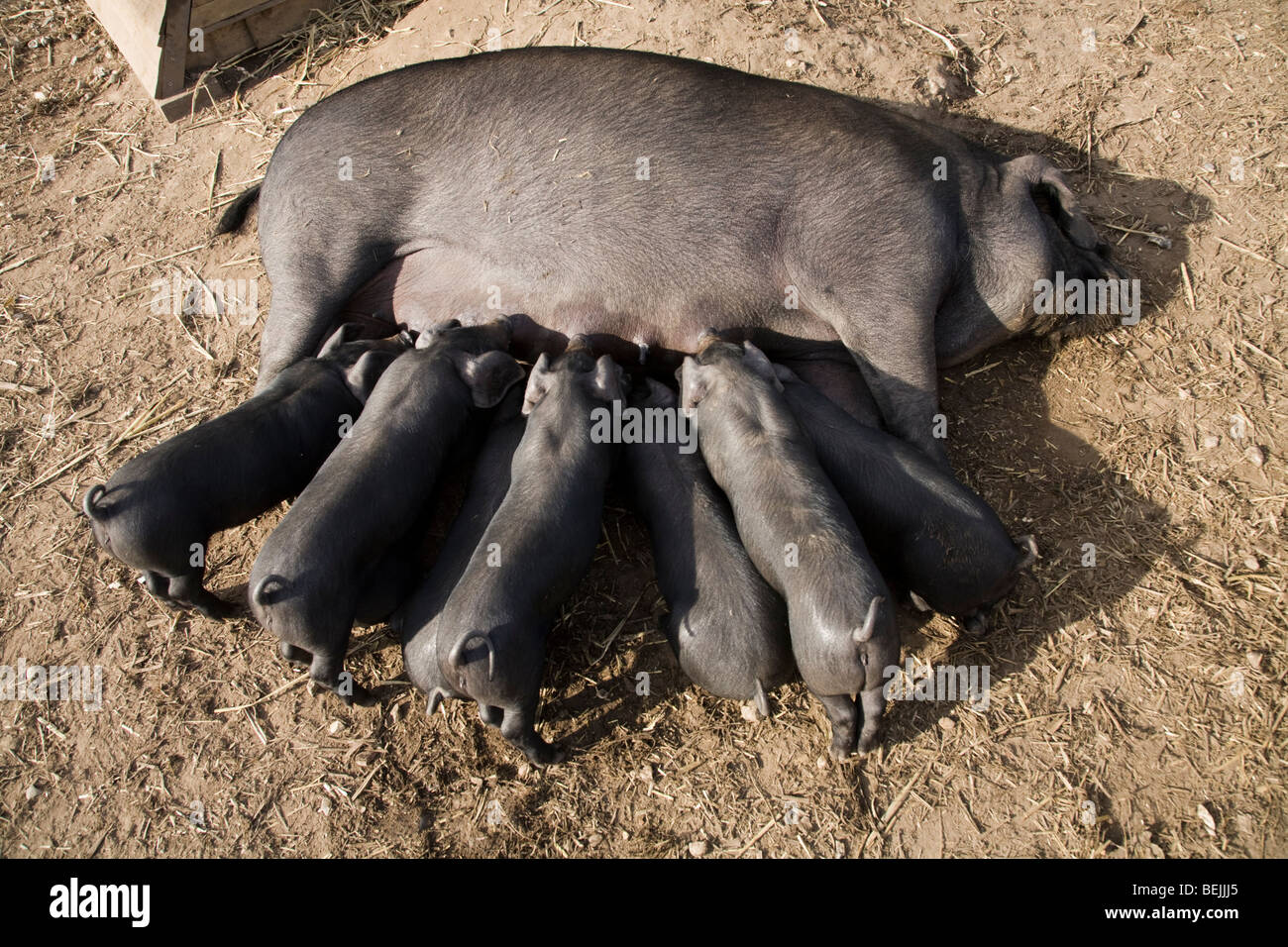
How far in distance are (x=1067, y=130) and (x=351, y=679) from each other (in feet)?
14.9

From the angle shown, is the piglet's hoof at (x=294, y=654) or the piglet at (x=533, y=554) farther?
the piglet's hoof at (x=294, y=654)

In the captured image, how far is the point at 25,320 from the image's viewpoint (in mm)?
4699

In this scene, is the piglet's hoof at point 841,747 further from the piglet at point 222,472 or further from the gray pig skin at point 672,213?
the piglet at point 222,472

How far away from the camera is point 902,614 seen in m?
3.48

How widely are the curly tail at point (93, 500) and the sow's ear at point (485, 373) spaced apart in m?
1.37

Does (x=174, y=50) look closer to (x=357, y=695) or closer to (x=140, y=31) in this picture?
(x=140, y=31)

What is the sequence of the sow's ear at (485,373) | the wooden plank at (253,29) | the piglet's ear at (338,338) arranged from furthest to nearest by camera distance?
the wooden plank at (253,29), the piglet's ear at (338,338), the sow's ear at (485,373)

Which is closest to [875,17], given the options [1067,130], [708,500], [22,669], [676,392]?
[1067,130]

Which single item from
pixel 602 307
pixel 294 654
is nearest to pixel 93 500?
pixel 294 654

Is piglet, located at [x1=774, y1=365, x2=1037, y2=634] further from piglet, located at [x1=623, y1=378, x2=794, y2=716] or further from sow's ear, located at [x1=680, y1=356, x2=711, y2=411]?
piglet, located at [x1=623, y1=378, x2=794, y2=716]

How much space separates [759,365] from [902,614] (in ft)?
3.85

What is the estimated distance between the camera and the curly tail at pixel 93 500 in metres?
3.00

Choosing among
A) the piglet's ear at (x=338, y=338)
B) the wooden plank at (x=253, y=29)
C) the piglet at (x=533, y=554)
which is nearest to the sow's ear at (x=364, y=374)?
the piglet's ear at (x=338, y=338)

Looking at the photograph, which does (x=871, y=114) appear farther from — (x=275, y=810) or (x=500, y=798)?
(x=275, y=810)
